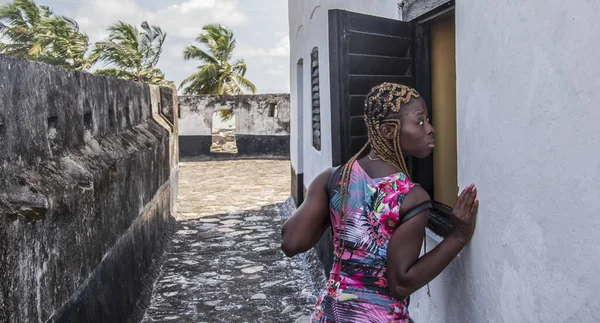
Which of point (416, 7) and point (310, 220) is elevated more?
point (416, 7)

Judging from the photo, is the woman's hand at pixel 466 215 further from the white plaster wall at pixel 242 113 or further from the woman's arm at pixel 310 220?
the white plaster wall at pixel 242 113

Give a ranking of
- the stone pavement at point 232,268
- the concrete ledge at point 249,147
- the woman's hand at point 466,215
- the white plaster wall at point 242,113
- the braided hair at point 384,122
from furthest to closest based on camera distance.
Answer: the white plaster wall at point 242,113 → the concrete ledge at point 249,147 → the stone pavement at point 232,268 → the woman's hand at point 466,215 → the braided hair at point 384,122

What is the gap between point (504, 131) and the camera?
7.43ft

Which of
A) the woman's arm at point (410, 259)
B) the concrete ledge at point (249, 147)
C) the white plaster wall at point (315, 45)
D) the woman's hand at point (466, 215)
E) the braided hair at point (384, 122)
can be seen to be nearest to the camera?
the woman's arm at point (410, 259)

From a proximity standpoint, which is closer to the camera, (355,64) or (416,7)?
(355,64)

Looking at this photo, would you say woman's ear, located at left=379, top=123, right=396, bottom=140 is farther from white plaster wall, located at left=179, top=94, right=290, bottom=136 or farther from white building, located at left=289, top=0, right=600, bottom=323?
white plaster wall, located at left=179, top=94, right=290, bottom=136

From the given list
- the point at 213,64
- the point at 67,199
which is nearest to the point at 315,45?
the point at 67,199

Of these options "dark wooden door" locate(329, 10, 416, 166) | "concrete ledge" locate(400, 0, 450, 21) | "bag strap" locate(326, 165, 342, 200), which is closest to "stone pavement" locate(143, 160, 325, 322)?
"dark wooden door" locate(329, 10, 416, 166)

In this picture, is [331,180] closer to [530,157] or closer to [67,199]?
[530,157]

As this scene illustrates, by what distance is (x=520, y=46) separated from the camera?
209 centimetres

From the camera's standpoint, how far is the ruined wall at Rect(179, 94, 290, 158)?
19.1m

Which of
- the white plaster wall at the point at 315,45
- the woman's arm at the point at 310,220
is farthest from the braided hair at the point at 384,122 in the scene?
the white plaster wall at the point at 315,45

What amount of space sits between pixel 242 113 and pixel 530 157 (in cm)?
1765

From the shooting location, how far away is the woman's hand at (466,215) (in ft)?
7.95
